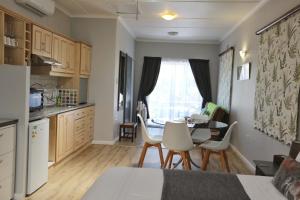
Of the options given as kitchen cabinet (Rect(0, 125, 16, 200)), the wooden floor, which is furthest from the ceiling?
kitchen cabinet (Rect(0, 125, 16, 200))

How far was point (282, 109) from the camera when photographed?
3.40m

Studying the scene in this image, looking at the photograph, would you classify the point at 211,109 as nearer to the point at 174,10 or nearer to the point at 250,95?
the point at 250,95

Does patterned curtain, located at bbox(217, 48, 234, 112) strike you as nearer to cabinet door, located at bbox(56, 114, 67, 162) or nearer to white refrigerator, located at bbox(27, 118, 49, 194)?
cabinet door, located at bbox(56, 114, 67, 162)

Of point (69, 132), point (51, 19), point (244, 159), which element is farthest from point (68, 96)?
point (244, 159)

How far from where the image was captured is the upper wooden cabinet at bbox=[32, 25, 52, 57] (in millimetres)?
4004

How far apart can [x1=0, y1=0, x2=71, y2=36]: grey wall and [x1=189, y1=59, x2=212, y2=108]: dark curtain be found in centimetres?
411

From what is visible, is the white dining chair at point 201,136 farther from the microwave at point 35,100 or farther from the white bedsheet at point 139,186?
the microwave at point 35,100

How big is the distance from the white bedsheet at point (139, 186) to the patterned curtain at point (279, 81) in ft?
3.75

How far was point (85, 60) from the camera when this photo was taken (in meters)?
5.71

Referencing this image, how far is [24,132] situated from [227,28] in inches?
208

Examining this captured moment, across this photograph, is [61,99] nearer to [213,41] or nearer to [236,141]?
[236,141]

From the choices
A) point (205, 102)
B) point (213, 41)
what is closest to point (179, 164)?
point (205, 102)

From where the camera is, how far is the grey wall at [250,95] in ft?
12.4

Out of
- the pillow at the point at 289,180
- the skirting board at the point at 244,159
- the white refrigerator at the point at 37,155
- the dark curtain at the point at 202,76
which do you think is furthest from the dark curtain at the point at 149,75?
the pillow at the point at 289,180
